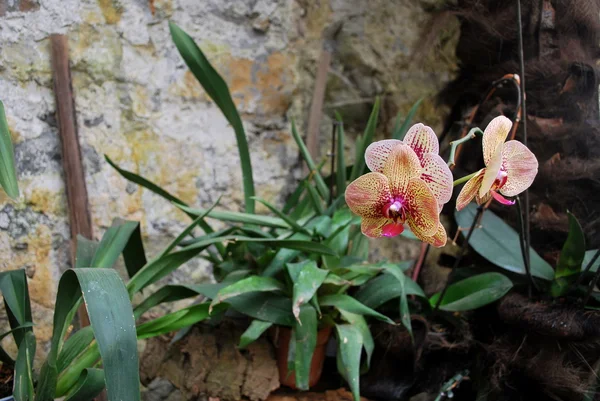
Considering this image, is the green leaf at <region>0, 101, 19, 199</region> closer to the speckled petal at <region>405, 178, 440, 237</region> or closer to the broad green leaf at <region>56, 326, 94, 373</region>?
the broad green leaf at <region>56, 326, 94, 373</region>

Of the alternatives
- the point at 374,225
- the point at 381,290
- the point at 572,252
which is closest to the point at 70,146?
the point at 381,290

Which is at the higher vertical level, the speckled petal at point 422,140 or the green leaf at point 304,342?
the speckled petal at point 422,140

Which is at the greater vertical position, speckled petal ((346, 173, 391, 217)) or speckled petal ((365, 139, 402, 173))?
speckled petal ((365, 139, 402, 173))

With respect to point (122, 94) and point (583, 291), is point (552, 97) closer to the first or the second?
point (583, 291)

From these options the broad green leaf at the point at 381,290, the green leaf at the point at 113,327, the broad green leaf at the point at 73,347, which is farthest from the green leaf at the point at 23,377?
the broad green leaf at the point at 381,290

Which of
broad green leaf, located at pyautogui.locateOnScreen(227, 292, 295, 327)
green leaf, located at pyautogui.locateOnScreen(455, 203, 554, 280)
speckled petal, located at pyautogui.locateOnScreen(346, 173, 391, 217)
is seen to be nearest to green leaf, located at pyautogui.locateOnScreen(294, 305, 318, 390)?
broad green leaf, located at pyautogui.locateOnScreen(227, 292, 295, 327)

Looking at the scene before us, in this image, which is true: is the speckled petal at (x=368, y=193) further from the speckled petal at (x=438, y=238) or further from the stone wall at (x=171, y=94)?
the stone wall at (x=171, y=94)
